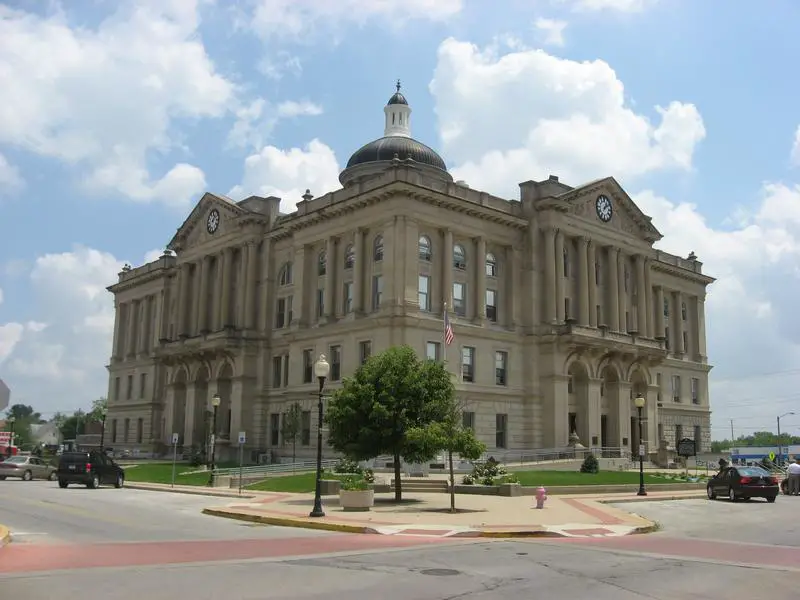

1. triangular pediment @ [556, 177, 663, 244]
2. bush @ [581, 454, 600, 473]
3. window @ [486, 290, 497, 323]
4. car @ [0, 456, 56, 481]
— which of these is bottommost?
car @ [0, 456, 56, 481]

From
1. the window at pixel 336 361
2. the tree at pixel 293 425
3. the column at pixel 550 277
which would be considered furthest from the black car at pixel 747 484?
the tree at pixel 293 425

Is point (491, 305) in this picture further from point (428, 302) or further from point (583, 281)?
point (583, 281)

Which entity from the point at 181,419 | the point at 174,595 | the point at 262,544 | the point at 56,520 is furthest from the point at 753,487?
the point at 181,419

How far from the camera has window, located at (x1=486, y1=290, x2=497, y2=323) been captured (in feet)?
194

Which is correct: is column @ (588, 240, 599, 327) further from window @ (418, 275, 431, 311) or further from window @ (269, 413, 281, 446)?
window @ (269, 413, 281, 446)

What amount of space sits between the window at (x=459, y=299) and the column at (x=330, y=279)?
28.7 feet

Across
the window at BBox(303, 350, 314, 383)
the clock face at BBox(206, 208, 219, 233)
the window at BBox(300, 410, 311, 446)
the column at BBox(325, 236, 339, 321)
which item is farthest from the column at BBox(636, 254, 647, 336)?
the clock face at BBox(206, 208, 219, 233)

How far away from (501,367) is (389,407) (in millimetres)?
28675

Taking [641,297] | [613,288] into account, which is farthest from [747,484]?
[641,297]

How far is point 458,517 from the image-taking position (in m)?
24.7

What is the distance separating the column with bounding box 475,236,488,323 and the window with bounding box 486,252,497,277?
1540mm

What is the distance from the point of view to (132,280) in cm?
9075

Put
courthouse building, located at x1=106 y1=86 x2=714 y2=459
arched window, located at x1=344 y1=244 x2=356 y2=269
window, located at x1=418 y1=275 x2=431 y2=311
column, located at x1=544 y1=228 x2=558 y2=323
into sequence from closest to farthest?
window, located at x1=418 y1=275 x2=431 y2=311 < courthouse building, located at x1=106 y1=86 x2=714 y2=459 < arched window, located at x1=344 y1=244 x2=356 y2=269 < column, located at x1=544 y1=228 x2=558 y2=323

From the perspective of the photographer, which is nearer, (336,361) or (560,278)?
(336,361)
